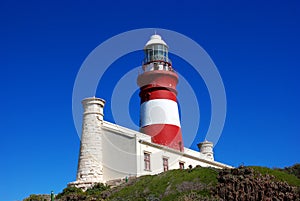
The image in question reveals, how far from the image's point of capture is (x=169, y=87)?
35.7 metres

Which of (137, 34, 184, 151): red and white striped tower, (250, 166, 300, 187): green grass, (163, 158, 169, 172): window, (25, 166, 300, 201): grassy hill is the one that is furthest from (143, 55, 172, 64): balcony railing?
(250, 166, 300, 187): green grass

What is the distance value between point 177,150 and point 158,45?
935cm

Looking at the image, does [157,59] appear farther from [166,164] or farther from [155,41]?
[166,164]

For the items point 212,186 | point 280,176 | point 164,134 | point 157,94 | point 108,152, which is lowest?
point 212,186

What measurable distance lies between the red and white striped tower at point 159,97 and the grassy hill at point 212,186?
407 inches

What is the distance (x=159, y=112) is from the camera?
112 ft

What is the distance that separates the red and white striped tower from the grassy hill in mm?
10344

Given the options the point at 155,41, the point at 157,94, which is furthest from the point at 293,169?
the point at 155,41

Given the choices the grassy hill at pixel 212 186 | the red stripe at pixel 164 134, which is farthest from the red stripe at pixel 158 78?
the grassy hill at pixel 212 186

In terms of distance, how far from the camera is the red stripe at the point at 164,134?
33.6 metres

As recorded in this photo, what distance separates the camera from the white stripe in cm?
3403

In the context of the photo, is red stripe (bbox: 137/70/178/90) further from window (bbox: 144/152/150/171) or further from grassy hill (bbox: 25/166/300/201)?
grassy hill (bbox: 25/166/300/201)

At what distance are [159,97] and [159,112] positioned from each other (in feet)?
4.45

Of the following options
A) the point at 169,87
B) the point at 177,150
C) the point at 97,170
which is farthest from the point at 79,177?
the point at 169,87
